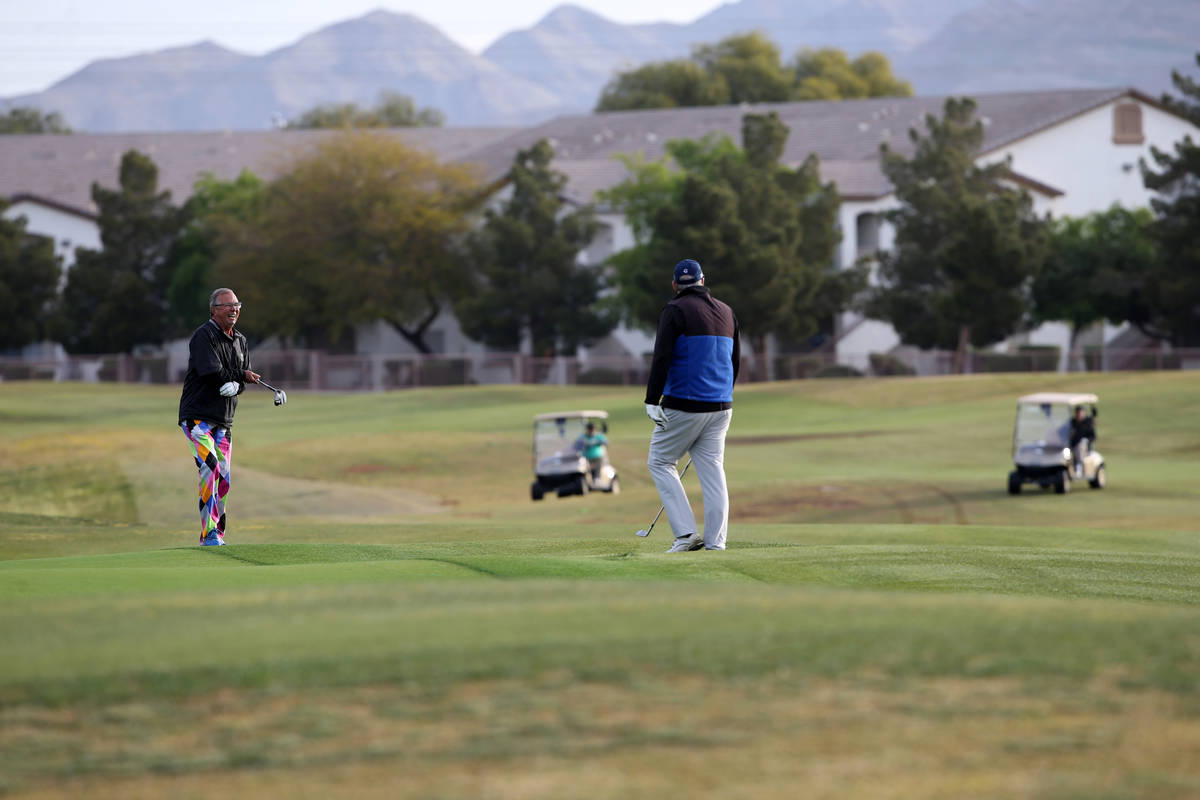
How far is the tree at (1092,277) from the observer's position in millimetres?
55562

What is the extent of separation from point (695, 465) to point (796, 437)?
24.5 m

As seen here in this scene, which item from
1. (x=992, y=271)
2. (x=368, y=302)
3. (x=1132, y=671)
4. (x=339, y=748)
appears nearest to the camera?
(x=339, y=748)

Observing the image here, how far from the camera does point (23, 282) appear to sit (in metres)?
65.4

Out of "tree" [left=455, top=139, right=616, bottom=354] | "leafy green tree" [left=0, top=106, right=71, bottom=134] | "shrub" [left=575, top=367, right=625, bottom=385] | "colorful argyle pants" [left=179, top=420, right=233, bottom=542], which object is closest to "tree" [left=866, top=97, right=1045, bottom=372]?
"shrub" [left=575, top=367, right=625, bottom=385]

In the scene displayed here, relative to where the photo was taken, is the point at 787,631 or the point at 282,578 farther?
the point at 282,578

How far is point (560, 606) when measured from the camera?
717cm

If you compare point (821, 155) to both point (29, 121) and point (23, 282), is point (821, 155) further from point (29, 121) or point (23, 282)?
point (29, 121)

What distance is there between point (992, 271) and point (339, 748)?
4860 centimetres

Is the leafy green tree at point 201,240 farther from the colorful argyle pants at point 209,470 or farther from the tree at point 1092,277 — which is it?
the colorful argyle pants at point 209,470

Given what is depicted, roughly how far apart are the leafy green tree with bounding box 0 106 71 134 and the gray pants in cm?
10965

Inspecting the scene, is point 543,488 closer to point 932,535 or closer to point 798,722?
point 932,535

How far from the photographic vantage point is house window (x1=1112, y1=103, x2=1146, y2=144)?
70562 mm

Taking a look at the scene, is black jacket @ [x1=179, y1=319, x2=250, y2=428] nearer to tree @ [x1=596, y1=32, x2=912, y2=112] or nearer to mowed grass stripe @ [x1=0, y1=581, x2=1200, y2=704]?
mowed grass stripe @ [x1=0, y1=581, x2=1200, y2=704]

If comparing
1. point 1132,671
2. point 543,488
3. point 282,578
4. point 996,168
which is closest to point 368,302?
point 996,168
